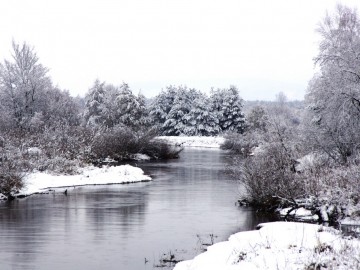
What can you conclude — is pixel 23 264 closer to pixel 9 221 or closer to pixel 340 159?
pixel 9 221

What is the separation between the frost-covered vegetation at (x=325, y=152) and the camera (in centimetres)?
1544

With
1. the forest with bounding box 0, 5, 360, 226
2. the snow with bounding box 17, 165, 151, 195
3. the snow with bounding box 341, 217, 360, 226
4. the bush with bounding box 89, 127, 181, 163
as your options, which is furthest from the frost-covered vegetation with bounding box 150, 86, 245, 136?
the snow with bounding box 341, 217, 360, 226

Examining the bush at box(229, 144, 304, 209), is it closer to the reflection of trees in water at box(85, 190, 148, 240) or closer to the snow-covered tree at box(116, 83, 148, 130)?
the reflection of trees in water at box(85, 190, 148, 240)

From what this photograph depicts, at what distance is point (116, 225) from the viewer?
15266mm

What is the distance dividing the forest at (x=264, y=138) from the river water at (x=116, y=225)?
1612 mm

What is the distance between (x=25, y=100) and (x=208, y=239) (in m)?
32.5

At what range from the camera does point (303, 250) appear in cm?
891

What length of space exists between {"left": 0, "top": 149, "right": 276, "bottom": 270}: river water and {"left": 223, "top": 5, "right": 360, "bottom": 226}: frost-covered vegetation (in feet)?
4.25

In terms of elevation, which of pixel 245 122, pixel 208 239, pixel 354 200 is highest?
pixel 245 122

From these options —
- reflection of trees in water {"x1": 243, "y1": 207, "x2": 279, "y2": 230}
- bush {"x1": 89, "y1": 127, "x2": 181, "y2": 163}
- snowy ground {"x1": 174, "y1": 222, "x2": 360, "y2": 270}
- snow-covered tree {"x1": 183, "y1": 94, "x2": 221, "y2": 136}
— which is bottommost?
reflection of trees in water {"x1": 243, "y1": 207, "x2": 279, "y2": 230}

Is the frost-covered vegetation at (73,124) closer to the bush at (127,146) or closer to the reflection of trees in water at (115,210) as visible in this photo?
the bush at (127,146)

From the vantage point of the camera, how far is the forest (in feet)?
55.1

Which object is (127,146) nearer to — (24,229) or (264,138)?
(264,138)

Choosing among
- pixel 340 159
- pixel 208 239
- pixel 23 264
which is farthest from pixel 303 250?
pixel 340 159
